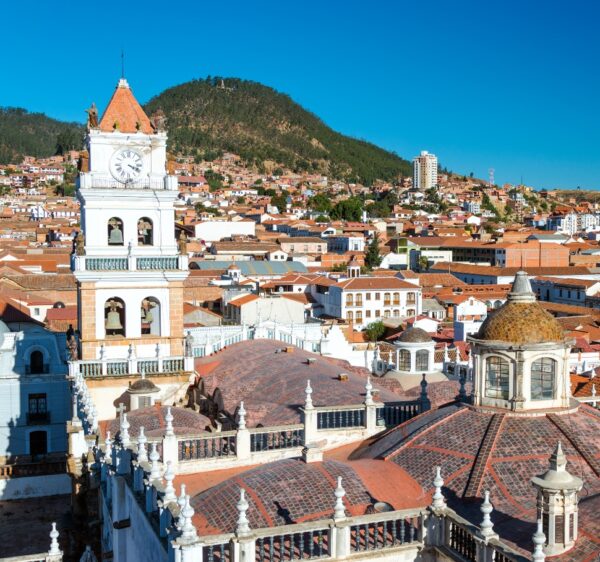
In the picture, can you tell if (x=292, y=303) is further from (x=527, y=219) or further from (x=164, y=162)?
(x=527, y=219)

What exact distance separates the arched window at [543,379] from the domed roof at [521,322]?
377 mm

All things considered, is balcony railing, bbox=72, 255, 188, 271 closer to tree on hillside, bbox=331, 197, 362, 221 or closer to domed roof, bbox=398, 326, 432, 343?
domed roof, bbox=398, 326, 432, 343

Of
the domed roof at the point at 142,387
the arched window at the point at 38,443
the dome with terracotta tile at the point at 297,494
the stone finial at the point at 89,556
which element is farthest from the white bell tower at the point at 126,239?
the dome with terracotta tile at the point at 297,494

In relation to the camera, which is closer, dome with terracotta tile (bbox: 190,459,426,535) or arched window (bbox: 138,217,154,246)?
dome with terracotta tile (bbox: 190,459,426,535)

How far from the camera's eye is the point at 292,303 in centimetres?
4906

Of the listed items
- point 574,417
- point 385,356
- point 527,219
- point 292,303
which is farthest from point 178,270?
point 527,219

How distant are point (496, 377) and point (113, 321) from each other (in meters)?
14.9

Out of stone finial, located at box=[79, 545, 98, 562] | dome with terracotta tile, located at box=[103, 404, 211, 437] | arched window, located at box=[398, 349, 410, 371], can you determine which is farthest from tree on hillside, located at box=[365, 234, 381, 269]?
stone finial, located at box=[79, 545, 98, 562]

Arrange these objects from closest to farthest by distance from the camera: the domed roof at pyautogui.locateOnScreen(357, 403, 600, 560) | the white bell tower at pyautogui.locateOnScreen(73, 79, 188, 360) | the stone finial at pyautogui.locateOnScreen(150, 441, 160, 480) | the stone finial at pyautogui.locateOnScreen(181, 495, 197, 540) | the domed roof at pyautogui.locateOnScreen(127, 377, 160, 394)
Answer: the stone finial at pyautogui.locateOnScreen(181, 495, 197, 540), the domed roof at pyautogui.locateOnScreen(357, 403, 600, 560), the stone finial at pyautogui.locateOnScreen(150, 441, 160, 480), the domed roof at pyautogui.locateOnScreen(127, 377, 160, 394), the white bell tower at pyautogui.locateOnScreen(73, 79, 188, 360)

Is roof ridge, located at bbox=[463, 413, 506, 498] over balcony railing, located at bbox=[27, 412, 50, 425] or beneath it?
over

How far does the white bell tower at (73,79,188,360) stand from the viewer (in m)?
23.4

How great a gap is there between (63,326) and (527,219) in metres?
156

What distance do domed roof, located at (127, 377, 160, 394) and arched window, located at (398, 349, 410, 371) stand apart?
10218 mm

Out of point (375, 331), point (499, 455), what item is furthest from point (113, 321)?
point (375, 331)
